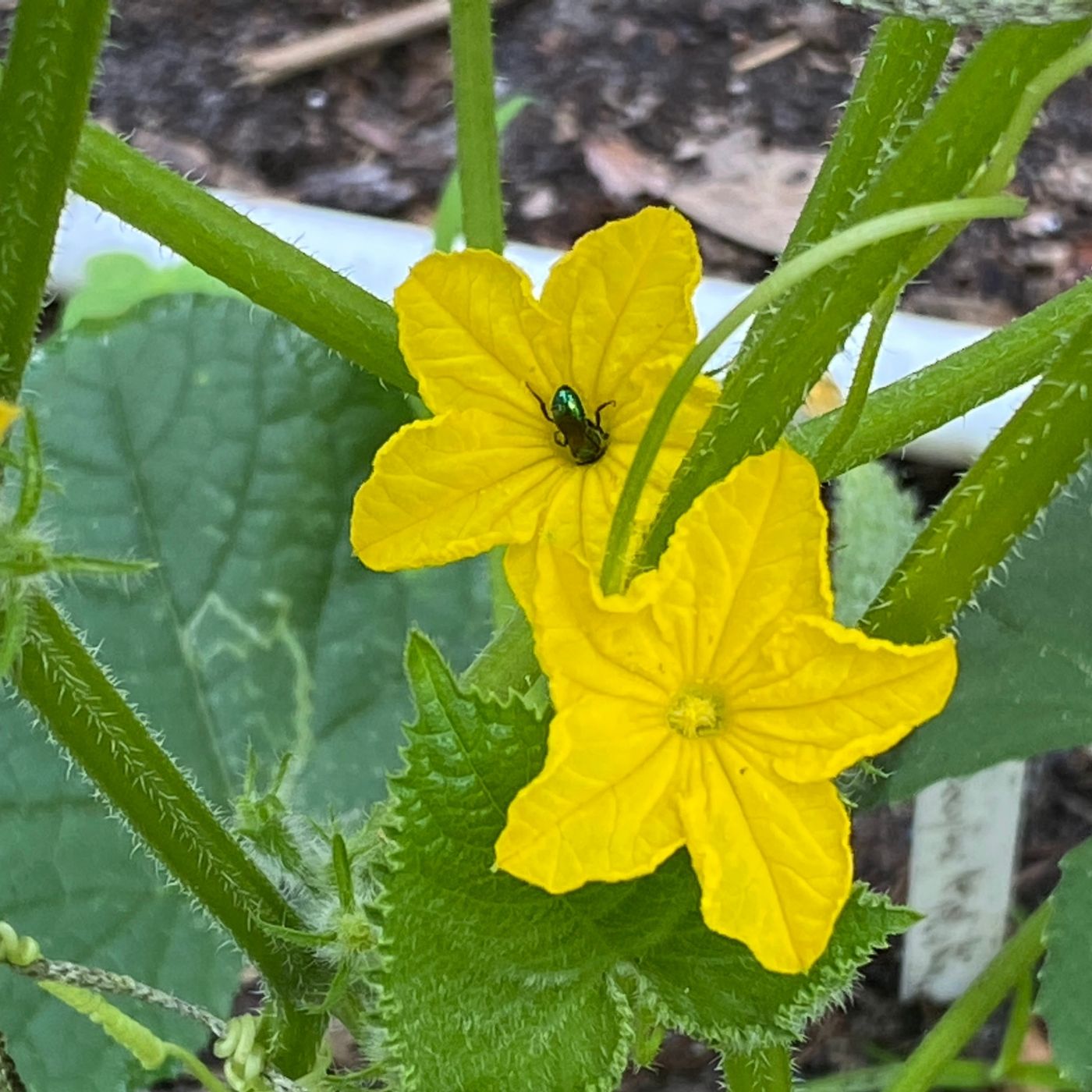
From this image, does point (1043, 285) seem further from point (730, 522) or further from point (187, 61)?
point (730, 522)

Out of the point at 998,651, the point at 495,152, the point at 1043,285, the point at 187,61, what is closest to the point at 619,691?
the point at 998,651

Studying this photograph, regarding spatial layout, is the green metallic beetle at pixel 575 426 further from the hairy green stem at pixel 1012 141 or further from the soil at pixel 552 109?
the soil at pixel 552 109

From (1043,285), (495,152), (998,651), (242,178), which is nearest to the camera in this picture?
(998,651)

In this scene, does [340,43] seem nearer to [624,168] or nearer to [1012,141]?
[624,168]

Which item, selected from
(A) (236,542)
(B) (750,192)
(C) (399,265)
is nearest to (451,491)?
(A) (236,542)

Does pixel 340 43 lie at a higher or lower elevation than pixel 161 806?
higher

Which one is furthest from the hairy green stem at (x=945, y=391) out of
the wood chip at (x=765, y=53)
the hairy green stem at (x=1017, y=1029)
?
the wood chip at (x=765, y=53)
